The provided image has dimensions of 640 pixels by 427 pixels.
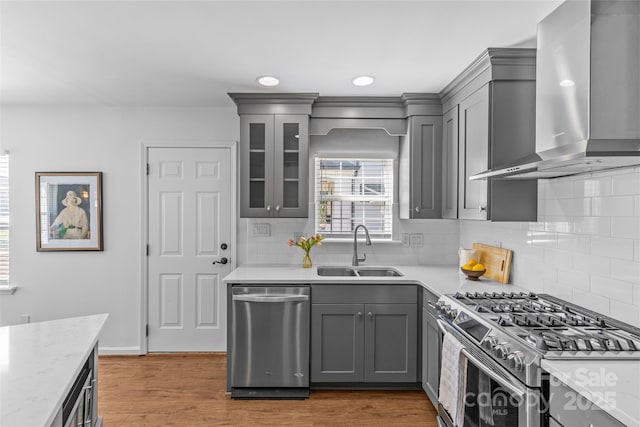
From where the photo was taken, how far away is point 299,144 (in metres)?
3.48

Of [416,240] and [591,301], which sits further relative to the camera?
[416,240]

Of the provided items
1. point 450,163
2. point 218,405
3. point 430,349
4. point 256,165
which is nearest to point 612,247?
point 430,349

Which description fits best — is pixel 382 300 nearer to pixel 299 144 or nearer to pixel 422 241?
pixel 422 241

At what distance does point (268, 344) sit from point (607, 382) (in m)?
2.25

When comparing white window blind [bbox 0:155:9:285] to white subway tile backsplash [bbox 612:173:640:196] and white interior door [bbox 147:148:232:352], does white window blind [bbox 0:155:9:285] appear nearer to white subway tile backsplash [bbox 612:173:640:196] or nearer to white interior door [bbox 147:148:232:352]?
white interior door [bbox 147:148:232:352]

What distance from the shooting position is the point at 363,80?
9.98 ft

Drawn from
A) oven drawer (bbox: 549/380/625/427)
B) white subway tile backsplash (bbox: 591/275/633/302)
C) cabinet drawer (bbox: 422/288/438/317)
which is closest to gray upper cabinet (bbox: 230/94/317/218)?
cabinet drawer (bbox: 422/288/438/317)

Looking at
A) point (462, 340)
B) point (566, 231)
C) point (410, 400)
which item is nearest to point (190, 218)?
point (410, 400)

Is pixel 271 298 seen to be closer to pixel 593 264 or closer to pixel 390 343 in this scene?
pixel 390 343

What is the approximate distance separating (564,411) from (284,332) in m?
2.03

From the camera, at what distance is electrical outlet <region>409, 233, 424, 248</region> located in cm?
388

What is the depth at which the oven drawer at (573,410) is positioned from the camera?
117 cm

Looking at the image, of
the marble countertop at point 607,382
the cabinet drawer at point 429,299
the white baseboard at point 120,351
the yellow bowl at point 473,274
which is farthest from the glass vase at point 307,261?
the marble countertop at point 607,382

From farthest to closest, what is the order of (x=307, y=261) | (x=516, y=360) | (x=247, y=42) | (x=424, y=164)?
(x=307, y=261) → (x=424, y=164) → (x=247, y=42) → (x=516, y=360)
